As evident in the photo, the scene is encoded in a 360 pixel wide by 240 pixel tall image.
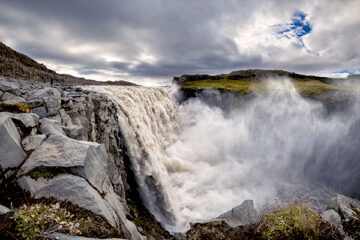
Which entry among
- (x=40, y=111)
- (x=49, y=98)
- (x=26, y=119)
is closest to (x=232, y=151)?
(x=49, y=98)

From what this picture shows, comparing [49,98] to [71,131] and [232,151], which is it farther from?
[232,151]

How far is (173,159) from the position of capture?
78.1ft

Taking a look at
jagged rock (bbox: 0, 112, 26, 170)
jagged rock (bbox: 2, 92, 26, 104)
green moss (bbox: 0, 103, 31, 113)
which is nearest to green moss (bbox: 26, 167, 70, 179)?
jagged rock (bbox: 0, 112, 26, 170)

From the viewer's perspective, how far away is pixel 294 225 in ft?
19.2

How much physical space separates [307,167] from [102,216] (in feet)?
106

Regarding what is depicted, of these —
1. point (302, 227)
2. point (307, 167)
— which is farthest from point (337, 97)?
point (302, 227)

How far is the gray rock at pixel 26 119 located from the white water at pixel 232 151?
26.8ft

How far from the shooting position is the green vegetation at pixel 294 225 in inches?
222

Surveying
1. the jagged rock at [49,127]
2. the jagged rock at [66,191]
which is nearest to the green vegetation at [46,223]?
the jagged rock at [66,191]

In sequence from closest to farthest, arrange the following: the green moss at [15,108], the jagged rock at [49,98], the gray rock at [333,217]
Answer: the green moss at [15,108]
the gray rock at [333,217]
the jagged rock at [49,98]

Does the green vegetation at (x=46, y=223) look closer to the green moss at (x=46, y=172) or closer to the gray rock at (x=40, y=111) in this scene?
the green moss at (x=46, y=172)

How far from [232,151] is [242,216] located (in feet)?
82.2

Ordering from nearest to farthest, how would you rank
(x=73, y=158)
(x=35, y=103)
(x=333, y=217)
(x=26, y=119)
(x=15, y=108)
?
(x=73, y=158)
(x=26, y=119)
(x=15, y=108)
(x=333, y=217)
(x=35, y=103)

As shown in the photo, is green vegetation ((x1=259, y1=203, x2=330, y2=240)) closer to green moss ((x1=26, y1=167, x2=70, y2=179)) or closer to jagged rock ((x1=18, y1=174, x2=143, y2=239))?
jagged rock ((x1=18, y1=174, x2=143, y2=239))
